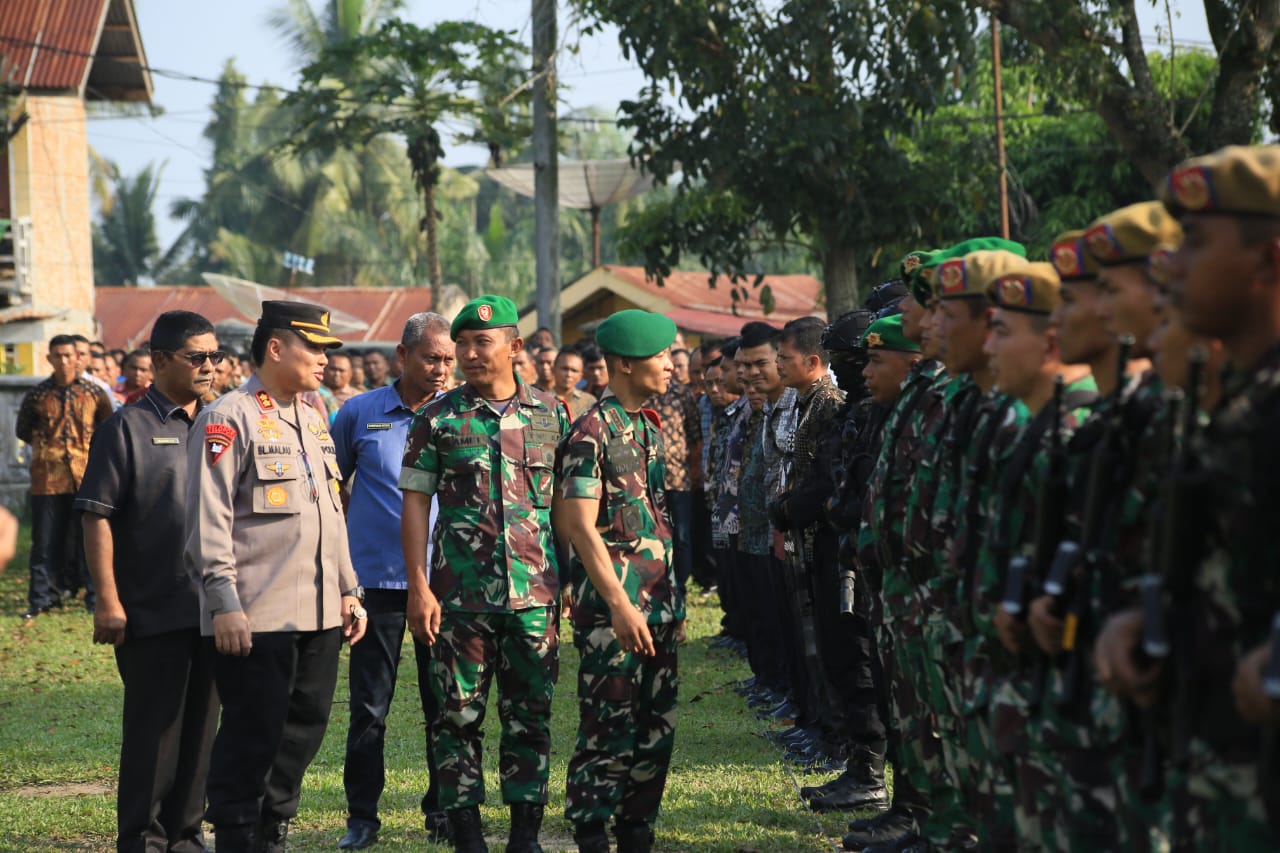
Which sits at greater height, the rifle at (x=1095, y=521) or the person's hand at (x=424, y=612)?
the rifle at (x=1095, y=521)

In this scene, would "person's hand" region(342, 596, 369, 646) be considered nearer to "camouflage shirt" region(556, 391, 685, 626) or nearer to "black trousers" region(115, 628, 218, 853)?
"black trousers" region(115, 628, 218, 853)

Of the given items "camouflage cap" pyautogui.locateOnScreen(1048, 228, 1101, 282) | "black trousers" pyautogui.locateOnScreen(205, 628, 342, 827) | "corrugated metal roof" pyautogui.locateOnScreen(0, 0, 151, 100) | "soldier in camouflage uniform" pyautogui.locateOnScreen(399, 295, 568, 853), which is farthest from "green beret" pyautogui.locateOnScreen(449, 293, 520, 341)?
"corrugated metal roof" pyautogui.locateOnScreen(0, 0, 151, 100)

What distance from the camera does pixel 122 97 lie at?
3036cm

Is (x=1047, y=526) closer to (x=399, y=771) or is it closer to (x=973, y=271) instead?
(x=973, y=271)

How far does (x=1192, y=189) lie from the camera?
3072mm

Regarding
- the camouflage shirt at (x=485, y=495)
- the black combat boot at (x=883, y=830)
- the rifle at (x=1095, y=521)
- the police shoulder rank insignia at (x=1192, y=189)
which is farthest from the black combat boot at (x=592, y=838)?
the police shoulder rank insignia at (x=1192, y=189)

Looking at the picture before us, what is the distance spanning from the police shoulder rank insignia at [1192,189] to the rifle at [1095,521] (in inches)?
18.8

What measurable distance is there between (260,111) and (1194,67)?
4111cm

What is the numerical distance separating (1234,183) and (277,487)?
3.84 metres

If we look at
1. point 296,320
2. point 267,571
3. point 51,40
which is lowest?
point 267,571

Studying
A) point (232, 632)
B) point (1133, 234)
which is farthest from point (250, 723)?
point (1133, 234)

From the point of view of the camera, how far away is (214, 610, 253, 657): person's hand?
5.47 m

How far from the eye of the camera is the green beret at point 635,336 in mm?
6090

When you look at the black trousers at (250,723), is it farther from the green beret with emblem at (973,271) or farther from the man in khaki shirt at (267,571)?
the green beret with emblem at (973,271)
